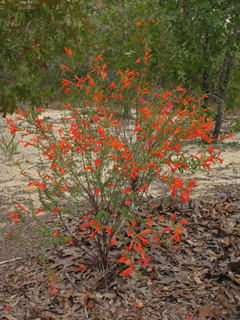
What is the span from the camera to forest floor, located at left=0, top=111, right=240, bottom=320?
1890mm

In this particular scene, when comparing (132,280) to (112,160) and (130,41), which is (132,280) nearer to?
(112,160)

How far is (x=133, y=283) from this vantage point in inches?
83.4

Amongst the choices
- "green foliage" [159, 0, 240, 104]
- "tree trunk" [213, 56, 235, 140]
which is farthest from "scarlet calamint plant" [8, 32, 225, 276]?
"tree trunk" [213, 56, 235, 140]

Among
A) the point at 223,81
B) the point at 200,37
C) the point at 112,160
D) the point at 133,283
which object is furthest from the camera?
the point at 223,81

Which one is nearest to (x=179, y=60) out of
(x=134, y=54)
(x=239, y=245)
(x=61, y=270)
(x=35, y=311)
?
(x=134, y=54)

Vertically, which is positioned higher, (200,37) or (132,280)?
(200,37)

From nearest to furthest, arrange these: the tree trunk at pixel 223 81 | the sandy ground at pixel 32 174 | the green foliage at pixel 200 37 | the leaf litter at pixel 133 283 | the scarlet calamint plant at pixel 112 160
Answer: the scarlet calamint plant at pixel 112 160, the leaf litter at pixel 133 283, the sandy ground at pixel 32 174, the green foliage at pixel 200 37, the tree trunk at pixel 223 81

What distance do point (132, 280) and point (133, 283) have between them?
0.10 feet

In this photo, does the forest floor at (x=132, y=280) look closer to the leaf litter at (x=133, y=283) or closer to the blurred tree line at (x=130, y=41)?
the leaf litter at (x=133, y=283)

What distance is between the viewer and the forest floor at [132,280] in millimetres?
1890

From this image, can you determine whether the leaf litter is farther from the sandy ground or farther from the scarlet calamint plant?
the sandy ground

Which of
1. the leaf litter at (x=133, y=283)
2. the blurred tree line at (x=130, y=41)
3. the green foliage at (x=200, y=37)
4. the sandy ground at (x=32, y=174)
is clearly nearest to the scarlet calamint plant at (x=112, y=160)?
the leaf litter at (x=133, y=283)

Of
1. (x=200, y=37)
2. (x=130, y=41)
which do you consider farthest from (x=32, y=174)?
(x=200, y=37)

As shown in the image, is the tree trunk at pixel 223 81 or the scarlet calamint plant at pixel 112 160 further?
the tree trunk at pixel 223 81
